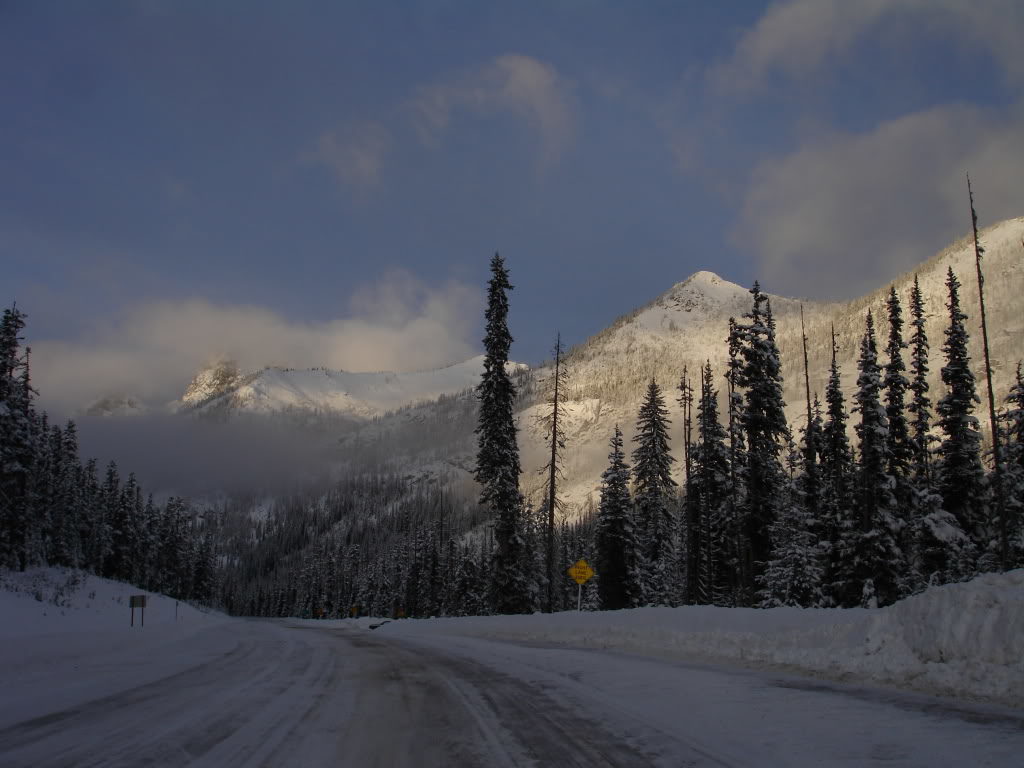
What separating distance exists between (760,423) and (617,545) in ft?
55.6

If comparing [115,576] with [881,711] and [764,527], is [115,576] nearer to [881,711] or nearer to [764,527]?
[764,527]

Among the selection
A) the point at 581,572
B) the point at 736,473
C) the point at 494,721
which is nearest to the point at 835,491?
the point at 736,473

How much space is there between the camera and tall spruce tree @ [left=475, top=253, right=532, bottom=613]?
35.4 meters

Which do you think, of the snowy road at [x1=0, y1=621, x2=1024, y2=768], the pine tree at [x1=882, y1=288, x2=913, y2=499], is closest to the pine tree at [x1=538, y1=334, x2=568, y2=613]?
the pine tree at [x1=882, y1=288, x2=913, y2=499]

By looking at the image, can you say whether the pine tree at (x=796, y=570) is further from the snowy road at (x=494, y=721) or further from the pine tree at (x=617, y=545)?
the snowy road at (x=494, y=721)

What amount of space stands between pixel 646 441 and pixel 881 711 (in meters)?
40.3

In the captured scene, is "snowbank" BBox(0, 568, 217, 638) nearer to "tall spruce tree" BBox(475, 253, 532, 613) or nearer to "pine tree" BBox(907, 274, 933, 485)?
"tall spruce tree" BBox(475, 253, 532, 613)

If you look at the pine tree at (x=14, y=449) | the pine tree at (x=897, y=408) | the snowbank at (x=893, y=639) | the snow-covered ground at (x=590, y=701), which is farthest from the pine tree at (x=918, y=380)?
the pine tree at (x=14, y=449)

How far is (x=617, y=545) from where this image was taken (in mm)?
46844

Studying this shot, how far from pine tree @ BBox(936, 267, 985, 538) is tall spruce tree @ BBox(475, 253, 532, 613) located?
22367mm

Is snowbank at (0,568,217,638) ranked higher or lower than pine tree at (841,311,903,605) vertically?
lower

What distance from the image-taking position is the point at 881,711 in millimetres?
7586

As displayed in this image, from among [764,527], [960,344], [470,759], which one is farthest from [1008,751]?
[960,344]

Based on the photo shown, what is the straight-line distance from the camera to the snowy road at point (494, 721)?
5914mm
